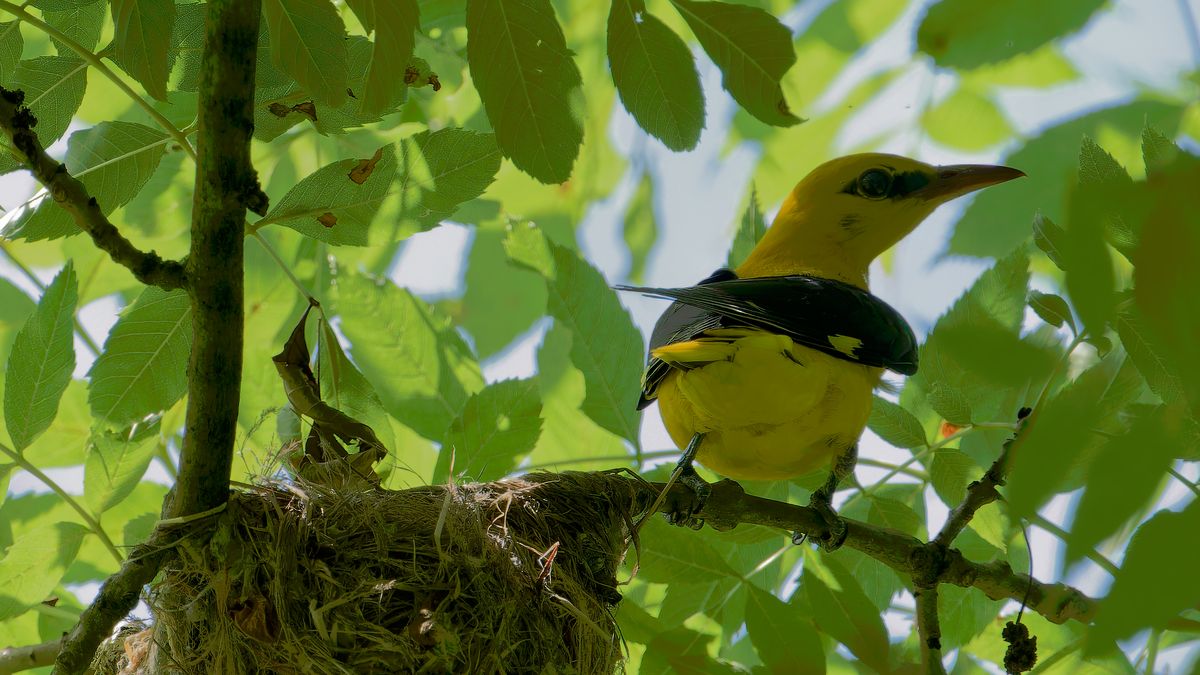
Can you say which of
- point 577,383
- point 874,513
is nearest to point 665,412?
point 577,383

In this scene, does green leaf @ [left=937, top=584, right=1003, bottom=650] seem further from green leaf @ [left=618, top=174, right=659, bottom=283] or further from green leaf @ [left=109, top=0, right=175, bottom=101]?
green leaf @ [left=109, top=0, right=175, bottom=101]

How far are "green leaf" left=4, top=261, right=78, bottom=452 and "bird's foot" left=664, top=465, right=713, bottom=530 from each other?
1323 millimetres

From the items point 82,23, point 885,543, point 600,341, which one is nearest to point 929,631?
point 885,543

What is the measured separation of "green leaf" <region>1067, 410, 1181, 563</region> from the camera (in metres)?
0.61

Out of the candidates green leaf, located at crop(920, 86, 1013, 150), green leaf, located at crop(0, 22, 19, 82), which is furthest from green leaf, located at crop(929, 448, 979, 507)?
green leaf, located at crop(0, 22, 19, 82)

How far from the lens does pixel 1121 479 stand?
63 centimetres

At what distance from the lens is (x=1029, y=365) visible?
0.68m

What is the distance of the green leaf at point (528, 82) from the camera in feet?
5.58

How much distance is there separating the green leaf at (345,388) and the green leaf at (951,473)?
1242 mm

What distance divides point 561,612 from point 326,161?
1.67m

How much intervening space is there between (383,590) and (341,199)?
0.76m

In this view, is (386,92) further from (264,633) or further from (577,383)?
(577,383)

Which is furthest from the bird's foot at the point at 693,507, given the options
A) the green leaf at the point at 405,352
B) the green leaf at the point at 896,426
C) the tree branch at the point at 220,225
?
the tree branch at the point at 220,225

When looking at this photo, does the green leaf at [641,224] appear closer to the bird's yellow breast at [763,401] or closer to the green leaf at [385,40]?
the bird's yellow breast at [763,401]
